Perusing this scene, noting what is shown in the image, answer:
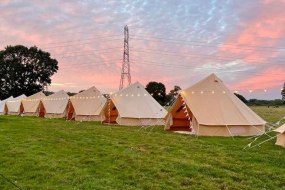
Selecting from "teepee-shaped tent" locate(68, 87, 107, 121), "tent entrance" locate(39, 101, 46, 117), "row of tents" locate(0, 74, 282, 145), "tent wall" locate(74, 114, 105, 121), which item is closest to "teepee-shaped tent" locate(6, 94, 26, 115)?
"row of tents" locate(0, 74, 282, 145)

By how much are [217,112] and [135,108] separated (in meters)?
8.16

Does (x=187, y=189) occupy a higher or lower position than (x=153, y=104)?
lower

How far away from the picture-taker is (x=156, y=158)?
1008 centimetres

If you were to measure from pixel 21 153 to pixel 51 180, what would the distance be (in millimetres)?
3447

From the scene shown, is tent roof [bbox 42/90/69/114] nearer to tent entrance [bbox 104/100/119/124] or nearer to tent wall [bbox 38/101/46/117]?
tent wall [bbox 38/101/46/117]

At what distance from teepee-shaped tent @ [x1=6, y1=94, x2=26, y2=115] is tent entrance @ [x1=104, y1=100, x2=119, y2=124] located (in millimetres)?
17840

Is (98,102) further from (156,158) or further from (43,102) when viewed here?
(156,158)

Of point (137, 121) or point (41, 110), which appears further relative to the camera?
point (41, 110)

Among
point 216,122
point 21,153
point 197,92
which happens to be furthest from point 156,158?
point 197,92

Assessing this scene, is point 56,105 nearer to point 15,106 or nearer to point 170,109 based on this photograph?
point 15,106

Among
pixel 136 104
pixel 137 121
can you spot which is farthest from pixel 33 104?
pixel 137 121

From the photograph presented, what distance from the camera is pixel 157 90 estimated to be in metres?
67.8

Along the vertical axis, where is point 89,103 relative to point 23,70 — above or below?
below

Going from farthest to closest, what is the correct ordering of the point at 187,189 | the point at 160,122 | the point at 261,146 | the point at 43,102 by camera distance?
the point at 43,102 → the point at 160,122 → the point at 261,146 → the point at 187,189
